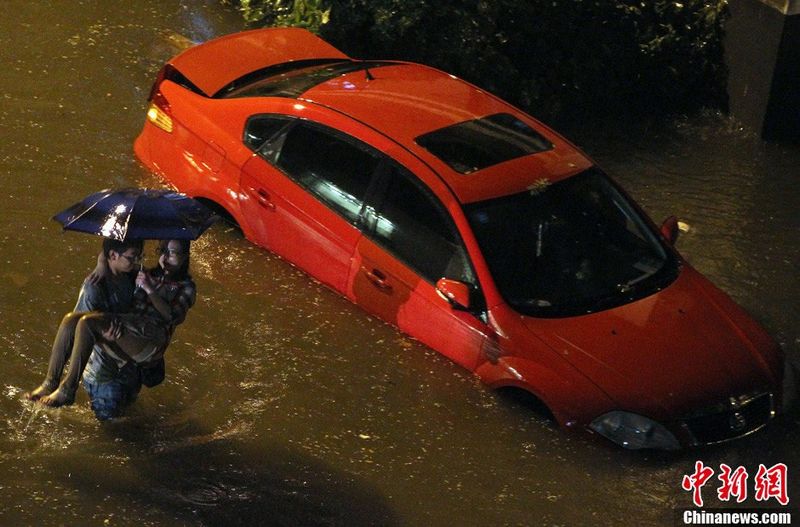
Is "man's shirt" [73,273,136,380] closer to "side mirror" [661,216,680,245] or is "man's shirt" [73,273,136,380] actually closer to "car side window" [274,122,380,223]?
"car side window" [274,122,380,223]

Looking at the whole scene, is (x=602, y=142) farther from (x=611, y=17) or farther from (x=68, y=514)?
(x=68, y=514)

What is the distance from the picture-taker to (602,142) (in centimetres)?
1203

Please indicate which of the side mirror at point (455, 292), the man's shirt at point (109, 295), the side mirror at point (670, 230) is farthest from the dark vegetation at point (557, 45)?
the man's shirt at point (109, 295)

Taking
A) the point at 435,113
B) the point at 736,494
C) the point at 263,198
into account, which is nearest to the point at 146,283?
the point at 263,198

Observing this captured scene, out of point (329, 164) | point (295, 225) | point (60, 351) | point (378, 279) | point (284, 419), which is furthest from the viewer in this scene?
point (295, 225)

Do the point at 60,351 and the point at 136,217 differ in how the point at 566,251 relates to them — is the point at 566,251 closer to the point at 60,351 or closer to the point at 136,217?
the point at 136,217

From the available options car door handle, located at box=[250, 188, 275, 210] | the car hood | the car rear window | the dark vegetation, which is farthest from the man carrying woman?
the dark vegetation

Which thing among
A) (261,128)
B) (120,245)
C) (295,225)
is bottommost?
(295,225)

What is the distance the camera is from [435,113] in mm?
8219

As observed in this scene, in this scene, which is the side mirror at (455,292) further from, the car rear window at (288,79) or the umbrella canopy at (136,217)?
the car rear window at (288,79)

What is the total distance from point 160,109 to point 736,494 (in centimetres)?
521

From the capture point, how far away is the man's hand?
19.6 ft

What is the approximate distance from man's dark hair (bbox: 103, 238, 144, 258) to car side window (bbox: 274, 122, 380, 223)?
2293mm

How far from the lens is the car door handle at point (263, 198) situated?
8484mm
